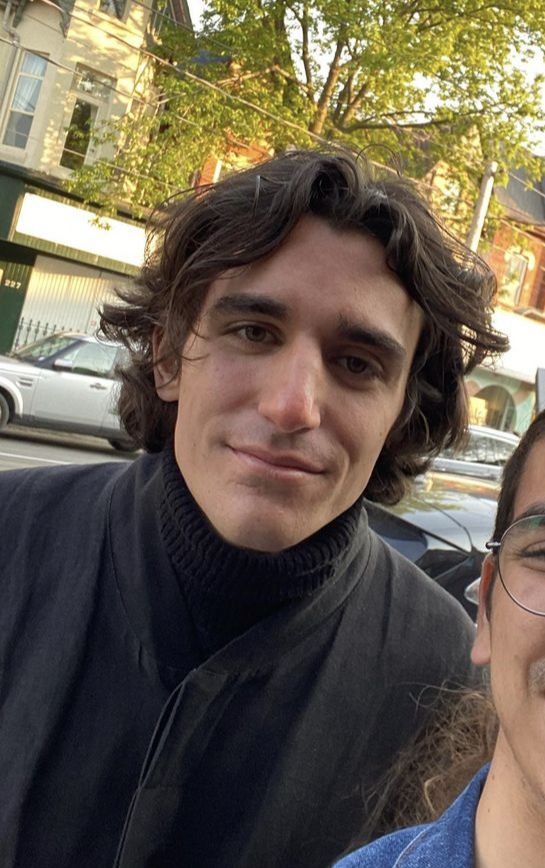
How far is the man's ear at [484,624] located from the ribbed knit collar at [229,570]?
437 mm

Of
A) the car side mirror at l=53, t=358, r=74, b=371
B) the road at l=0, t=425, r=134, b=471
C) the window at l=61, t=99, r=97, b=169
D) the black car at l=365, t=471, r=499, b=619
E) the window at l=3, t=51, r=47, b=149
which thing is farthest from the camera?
the window at l=61, t=99, r=97, b=169

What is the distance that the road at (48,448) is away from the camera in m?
12.1

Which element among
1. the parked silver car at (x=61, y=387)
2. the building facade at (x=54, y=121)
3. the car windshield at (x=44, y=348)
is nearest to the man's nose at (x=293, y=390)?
the parked silver car at (x=61, y=387)

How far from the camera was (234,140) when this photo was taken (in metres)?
17.7

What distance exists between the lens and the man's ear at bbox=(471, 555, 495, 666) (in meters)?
1.42

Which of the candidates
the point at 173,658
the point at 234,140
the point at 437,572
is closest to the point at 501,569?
the point at 173,658

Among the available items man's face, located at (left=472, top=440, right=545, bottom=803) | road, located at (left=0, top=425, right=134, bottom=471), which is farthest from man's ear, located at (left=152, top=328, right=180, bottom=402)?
road, located at (left=0, top=425, right=134, bottom=471)

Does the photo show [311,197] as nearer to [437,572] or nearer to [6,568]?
[6,568]

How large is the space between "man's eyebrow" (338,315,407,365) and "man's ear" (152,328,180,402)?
1.54 feet

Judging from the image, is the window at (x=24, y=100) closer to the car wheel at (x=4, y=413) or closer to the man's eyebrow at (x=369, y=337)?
the car wheel at (x=4, y=413)

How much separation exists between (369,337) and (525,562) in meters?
0.68

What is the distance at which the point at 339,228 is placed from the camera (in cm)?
193

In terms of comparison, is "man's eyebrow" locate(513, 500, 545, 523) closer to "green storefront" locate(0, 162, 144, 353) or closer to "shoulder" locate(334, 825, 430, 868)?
"shoulder" locate(334, 825, 430, 868)

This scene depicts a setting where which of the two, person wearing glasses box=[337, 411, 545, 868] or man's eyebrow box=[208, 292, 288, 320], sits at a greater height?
man's eyebrow box=[208, 292, 288, 320]
